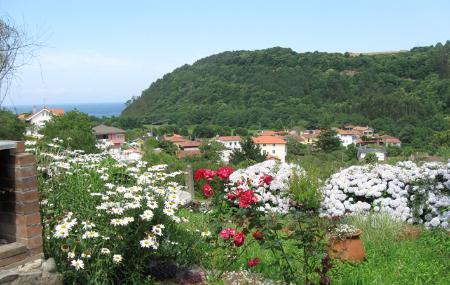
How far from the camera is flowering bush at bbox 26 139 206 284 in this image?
2883mm

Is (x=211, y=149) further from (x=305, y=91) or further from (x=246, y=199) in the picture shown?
(x=246, y=199)

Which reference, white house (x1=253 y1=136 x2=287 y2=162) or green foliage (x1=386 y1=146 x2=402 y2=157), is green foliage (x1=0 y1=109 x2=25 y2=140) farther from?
white house (x1=253 y1=136 x2=287 y2=162)

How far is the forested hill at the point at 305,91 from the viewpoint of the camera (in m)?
73.1

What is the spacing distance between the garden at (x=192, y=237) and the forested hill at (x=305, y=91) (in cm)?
6470

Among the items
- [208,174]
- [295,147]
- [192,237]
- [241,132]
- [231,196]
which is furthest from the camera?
[241,132]

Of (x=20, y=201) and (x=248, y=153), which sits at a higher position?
(x=20, y=201)

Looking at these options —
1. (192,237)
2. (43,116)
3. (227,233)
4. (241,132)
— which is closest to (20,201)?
(227,233)

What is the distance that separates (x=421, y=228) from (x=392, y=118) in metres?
70.5

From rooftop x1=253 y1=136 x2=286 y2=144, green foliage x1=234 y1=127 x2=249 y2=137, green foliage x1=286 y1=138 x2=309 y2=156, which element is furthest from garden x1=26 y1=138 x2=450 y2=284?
green foliage x1=234 y1=127 x2=249 y2=137

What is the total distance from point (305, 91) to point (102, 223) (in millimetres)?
85027

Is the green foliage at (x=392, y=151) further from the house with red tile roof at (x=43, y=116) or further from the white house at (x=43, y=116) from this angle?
the house with red tile roof at (x=43, y=116)

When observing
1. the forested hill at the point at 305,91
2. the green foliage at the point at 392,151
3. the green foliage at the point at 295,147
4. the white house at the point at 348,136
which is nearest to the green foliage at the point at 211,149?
the green foliage at the point at 295,147

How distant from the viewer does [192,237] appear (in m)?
3.98

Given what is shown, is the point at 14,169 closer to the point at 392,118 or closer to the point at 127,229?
the point at 127,229
